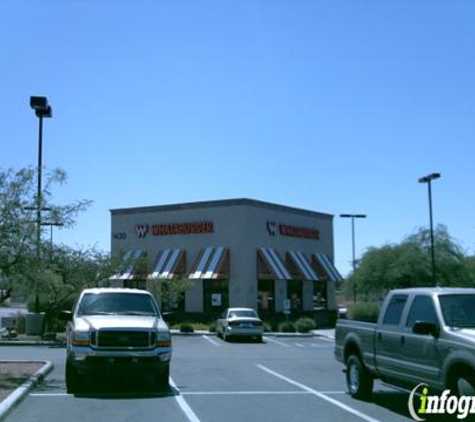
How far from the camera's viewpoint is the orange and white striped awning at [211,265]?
146 ft

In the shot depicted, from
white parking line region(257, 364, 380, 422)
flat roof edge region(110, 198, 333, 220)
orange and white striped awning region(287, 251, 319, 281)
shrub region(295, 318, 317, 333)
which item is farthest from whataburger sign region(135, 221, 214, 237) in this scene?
white parking line region(257, 364, 380, 422)

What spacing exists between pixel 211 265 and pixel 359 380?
32507mm

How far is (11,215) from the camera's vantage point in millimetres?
15492

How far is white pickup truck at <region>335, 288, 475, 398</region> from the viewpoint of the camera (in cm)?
957

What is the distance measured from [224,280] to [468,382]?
37.2 meters

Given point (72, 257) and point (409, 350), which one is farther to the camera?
point (72, 257)

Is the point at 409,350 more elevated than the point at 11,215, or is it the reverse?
the point at 11,215

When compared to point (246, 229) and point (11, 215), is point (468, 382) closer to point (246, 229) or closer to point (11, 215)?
point (11, 215)

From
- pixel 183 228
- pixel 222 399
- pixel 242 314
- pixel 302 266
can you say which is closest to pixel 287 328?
pixel 242 314

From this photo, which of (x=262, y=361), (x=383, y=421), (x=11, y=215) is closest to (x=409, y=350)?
(x=383, y=421)

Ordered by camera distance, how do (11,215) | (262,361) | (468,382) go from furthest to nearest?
(262,361) → (11,215) → (468,382)

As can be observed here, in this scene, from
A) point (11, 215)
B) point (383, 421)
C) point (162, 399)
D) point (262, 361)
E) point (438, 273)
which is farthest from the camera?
point (438, 273)

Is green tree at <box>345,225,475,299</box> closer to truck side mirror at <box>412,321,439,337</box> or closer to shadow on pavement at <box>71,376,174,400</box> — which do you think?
shadow on pavement at <box>71,376,174,400</box>

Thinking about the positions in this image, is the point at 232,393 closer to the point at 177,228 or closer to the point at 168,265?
the point at 168,265
